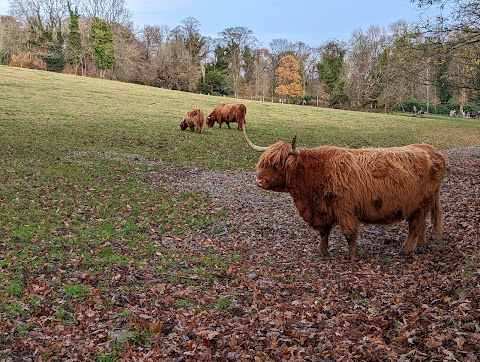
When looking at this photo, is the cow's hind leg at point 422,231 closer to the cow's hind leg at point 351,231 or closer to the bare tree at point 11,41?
the cow's hind leg at point 351,231

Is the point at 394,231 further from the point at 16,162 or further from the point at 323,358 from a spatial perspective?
the point at 16,162

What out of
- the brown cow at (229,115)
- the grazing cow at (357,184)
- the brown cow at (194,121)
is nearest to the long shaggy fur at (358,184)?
the grazing cow at (357,184)

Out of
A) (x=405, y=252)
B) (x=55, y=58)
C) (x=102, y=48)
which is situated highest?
(x=102, y=48)

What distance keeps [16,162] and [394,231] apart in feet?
41.7

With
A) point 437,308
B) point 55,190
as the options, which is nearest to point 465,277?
point 437,308

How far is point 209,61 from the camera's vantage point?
87.1 m

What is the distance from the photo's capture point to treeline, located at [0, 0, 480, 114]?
72.6 m

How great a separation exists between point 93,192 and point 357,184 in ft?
27.8

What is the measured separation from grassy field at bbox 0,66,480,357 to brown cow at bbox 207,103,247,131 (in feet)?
3.07

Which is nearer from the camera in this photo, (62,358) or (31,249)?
(62,358)

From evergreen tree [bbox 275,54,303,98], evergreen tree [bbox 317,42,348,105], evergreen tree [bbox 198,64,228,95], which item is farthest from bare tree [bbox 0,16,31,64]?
evergreen tree [bbox 317,42,348,105]

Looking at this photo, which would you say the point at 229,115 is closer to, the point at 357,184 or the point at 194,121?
the point at 194,121

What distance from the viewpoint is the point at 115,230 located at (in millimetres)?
10461

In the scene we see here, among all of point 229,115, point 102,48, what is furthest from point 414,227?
point 102,48
